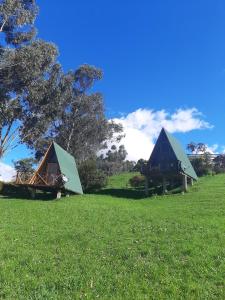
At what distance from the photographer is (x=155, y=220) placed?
2302 centimetres

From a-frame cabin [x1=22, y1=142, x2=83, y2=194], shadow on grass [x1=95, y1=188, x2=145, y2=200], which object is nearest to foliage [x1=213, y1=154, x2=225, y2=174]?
shadow on grass [x1=95, y1=188, x2=145, y2=200]

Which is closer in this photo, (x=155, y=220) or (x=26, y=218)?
(x=155, y=220)

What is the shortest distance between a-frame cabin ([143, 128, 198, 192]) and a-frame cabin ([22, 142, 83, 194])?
7.48 meters

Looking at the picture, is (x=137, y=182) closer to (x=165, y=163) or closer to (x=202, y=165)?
(x=165, y=163)

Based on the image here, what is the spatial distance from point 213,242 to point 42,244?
6.73m

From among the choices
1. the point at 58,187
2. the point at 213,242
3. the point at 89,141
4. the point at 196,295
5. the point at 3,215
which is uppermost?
the point at 89,141

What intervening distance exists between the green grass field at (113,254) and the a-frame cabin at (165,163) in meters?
15.9

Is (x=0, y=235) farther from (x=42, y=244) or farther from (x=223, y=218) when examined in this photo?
(x=223, y=218)

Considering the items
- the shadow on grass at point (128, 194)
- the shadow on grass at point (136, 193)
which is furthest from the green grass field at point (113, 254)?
the shadow on grass at point (136, 193)

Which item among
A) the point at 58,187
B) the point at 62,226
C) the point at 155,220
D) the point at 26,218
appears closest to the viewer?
the point at 62,226

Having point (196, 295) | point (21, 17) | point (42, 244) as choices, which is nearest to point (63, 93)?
point (21, 17)

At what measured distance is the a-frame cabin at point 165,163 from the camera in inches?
1667

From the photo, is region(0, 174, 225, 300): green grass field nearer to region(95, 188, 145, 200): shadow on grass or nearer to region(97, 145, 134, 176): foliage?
region(95, 188, 145, 200): shadow on grass

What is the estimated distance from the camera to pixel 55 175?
40.2m
